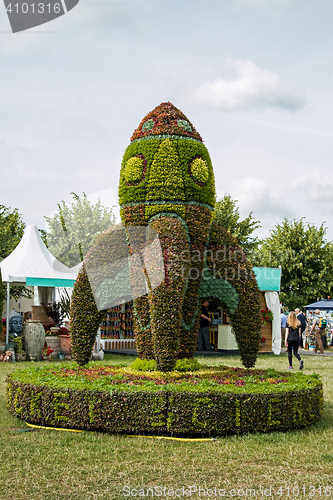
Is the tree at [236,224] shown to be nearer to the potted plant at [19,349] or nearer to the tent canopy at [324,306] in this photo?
the tent canopy at [324,306]

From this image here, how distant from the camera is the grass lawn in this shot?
4.17m

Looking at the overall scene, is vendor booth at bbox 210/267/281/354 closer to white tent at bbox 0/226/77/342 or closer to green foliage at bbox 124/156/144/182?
white tent at bbox 0/226/77/342

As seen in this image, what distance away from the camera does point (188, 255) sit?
7145mm

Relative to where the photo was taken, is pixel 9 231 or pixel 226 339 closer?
pixel 226 339

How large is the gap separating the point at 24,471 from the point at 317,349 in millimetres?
17971

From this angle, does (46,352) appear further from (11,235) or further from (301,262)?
(301,262)

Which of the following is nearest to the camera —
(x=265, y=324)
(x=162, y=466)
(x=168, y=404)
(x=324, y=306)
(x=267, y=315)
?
(x=162, y=466)

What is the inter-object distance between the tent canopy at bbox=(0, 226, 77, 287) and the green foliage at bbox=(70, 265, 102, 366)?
7.65 metres

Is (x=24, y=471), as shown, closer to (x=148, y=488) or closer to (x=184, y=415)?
(x=148, y=488)

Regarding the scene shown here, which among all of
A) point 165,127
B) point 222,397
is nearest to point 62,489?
point 222,397

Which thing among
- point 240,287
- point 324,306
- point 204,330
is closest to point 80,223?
point 240,287

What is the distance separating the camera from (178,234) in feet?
23.3

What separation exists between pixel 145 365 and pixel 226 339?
10759mm

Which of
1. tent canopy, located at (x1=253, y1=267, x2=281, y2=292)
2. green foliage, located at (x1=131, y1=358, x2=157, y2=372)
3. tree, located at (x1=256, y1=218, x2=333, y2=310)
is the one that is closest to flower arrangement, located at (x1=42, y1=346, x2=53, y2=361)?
tent canopy, located at (x1=253, y1=267, x2=281, y2=292)
